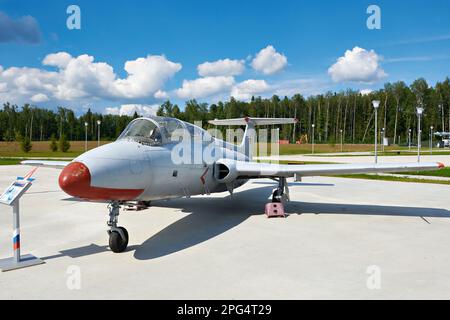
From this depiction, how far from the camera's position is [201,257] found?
248 inches

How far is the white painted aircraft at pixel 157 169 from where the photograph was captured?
5941 mm

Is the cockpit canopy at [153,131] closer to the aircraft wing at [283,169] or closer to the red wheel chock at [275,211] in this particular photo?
the aircraft wing at [283,169]

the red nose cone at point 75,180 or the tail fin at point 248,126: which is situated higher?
the tail fin at point 248,126

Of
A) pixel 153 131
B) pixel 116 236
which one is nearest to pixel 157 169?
pixel 153 131

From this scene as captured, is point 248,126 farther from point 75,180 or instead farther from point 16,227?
point 16,227

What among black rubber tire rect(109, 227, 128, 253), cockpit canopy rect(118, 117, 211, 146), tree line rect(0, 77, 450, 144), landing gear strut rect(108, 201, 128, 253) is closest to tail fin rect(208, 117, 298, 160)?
cockpit canopy rect(118, 117, 211, 146)

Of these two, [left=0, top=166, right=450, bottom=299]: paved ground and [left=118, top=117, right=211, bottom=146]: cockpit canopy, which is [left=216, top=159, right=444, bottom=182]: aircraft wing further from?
[left=118, top=117, right=211, bottom=146]: cockpit canopy

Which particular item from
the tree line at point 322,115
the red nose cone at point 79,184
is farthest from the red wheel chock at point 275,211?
the tree line at point 322,115

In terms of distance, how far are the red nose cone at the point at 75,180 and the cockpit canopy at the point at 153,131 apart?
5.68 ft

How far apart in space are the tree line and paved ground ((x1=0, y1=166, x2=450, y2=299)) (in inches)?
3259

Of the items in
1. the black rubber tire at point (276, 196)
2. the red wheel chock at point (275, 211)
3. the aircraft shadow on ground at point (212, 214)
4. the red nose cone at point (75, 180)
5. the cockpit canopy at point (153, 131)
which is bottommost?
the aircraft shadow on ground at point (212, 214)

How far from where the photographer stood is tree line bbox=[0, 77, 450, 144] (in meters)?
102
